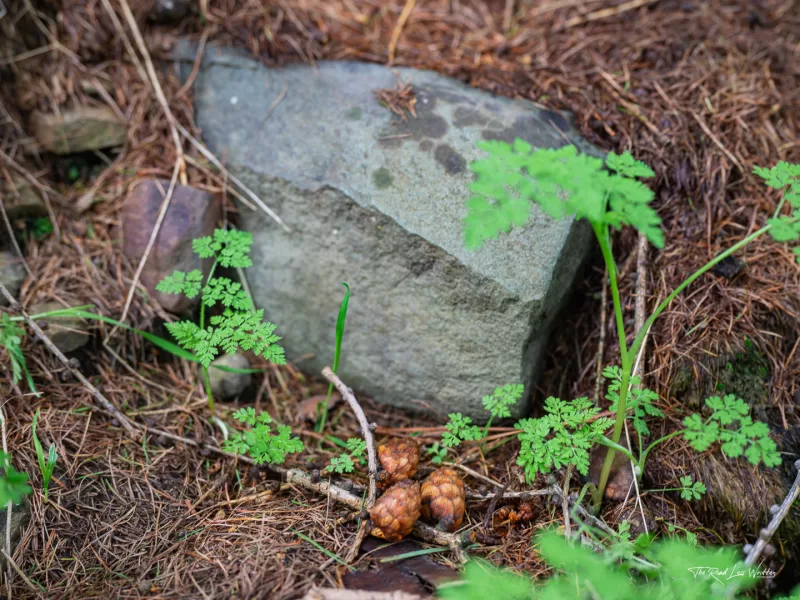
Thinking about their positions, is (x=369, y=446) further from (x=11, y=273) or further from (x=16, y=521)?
(x=11, y=273)

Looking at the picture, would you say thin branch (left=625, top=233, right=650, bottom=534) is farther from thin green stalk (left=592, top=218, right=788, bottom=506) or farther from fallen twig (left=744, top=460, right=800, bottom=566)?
fallen twig (left=744, top=460, right=800, bottom=566)

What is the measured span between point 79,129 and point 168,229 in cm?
78

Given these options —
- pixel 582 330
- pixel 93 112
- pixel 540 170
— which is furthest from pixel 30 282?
pixel 582 330

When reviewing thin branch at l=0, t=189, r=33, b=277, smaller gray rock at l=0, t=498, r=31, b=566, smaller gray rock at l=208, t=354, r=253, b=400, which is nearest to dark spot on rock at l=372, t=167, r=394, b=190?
smaller gray rock at l=208, t=354, r=253, b=400

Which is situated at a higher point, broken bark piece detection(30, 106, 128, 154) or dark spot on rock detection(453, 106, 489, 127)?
dark spot on rock detection(453, 106, 489, 127)

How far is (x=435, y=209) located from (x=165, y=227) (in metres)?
1.27

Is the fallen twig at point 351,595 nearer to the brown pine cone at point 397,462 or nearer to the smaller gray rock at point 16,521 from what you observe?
the brown pine cone at point 397,462

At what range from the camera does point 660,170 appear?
8.88 feet

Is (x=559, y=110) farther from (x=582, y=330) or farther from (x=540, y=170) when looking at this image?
(x=540, y=170)

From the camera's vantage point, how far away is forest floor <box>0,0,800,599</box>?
2041 millimetres

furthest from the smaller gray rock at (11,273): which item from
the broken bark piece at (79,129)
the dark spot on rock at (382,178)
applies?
the dark spot on rock at (382,178)

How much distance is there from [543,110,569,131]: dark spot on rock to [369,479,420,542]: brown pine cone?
5.88 ft

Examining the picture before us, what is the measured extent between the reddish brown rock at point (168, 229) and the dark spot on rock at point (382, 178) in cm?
80

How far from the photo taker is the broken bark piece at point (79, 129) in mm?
3000
